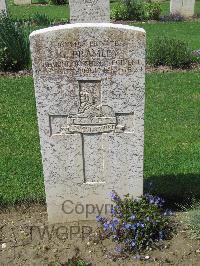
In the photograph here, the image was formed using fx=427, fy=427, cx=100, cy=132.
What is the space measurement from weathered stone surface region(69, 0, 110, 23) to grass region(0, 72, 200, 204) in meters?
1.71

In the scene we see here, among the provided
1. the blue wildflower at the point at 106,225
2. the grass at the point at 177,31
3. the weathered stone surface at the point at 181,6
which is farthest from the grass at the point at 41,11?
the blue wildflower at the point at 106,225

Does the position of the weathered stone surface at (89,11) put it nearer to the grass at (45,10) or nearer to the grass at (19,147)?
the grass at (19,147)

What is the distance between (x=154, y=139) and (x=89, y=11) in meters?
2.87

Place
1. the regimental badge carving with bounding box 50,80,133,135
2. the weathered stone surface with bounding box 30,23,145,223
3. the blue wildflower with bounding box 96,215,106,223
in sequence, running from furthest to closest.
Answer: the blue wildflower with bounding box 96,215,106,223 → the regimental badge carving with bounding box 50,80,133,135 → the weathered stone surface with bounding box 30,23,145,223

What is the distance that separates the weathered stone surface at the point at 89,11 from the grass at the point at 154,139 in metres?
1.71

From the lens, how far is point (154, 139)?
6.37 meters

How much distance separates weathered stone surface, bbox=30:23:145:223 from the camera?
3596 millimetres

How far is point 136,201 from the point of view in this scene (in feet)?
13.5

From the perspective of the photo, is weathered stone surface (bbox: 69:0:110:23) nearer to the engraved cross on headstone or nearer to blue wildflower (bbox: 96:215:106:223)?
the engraved cross on headstone

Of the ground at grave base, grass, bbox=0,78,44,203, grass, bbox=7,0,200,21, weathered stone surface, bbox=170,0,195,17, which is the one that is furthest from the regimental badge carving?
weathered stone surface, bbox=170,0,195,17

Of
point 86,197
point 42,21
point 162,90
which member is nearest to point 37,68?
point 86,197

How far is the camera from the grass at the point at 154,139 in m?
5.15

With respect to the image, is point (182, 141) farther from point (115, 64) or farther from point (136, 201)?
point (115, 64)

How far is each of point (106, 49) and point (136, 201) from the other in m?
1.48
